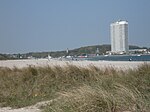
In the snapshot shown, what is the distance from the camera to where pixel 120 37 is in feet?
324

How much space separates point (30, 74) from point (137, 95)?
767 cm

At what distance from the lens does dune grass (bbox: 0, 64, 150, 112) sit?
6137 millimetres

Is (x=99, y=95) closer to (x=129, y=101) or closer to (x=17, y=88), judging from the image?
(x=129, y=101)

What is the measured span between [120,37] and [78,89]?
3667 inches

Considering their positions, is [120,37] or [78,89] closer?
[78,89]

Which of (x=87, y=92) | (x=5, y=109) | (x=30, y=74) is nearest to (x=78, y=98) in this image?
(x=87, y=92)

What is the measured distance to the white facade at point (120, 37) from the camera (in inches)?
3799

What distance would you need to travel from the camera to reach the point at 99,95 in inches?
245

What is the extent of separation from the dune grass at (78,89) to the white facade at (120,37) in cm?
8391

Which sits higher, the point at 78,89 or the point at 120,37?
the point at 120,37

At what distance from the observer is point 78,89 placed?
6.95 meters

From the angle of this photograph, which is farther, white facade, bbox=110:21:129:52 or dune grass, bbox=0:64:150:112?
white facade, bbox=110:21:129:52

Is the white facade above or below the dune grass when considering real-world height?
above

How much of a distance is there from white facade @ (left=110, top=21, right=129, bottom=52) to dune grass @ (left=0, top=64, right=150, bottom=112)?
83.9 m
